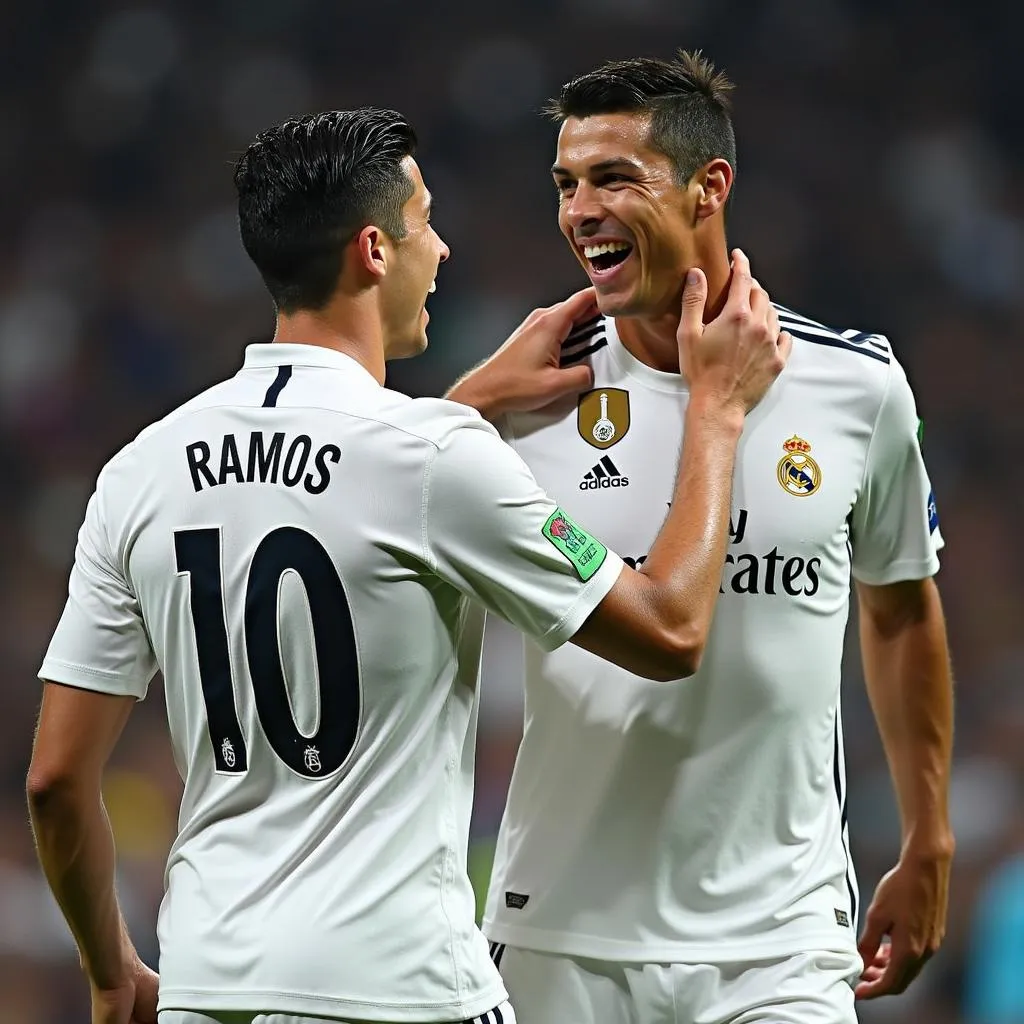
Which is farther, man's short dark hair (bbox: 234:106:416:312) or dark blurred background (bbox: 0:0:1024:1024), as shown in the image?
dark blurred background (bbox: 0:0:1024:1024)

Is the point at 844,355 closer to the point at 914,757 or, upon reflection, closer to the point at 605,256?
the point at 605,256

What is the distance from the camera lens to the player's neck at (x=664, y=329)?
316 centimetres

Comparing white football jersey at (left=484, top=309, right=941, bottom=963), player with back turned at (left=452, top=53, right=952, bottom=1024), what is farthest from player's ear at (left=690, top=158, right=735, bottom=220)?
white football jersey at (left=484, top=309, right=941, bottom=963)

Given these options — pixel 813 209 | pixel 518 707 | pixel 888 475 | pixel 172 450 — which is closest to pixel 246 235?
pixel 172 450

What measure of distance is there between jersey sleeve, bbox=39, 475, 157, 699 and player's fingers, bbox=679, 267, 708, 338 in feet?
3.60

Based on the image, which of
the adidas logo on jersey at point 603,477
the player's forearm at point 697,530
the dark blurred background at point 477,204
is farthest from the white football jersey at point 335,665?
the dark blurred background at point 477,204

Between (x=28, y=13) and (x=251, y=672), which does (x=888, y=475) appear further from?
(x=28, y=13)

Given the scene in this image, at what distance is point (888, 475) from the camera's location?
3.14 meters

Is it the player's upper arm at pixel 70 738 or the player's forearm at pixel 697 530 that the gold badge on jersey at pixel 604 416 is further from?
the player's upper arm at pixel 70 738

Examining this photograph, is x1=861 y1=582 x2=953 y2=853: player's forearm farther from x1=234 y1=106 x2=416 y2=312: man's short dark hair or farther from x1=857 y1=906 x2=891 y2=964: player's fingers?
x1=234 y1=106 x2=416 y2=312: man's short dark hair

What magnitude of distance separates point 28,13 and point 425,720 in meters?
8.03

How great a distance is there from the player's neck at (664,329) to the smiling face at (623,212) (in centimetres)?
6

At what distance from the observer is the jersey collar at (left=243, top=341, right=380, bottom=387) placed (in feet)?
8.29

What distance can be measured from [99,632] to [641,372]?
1156 millimetres
